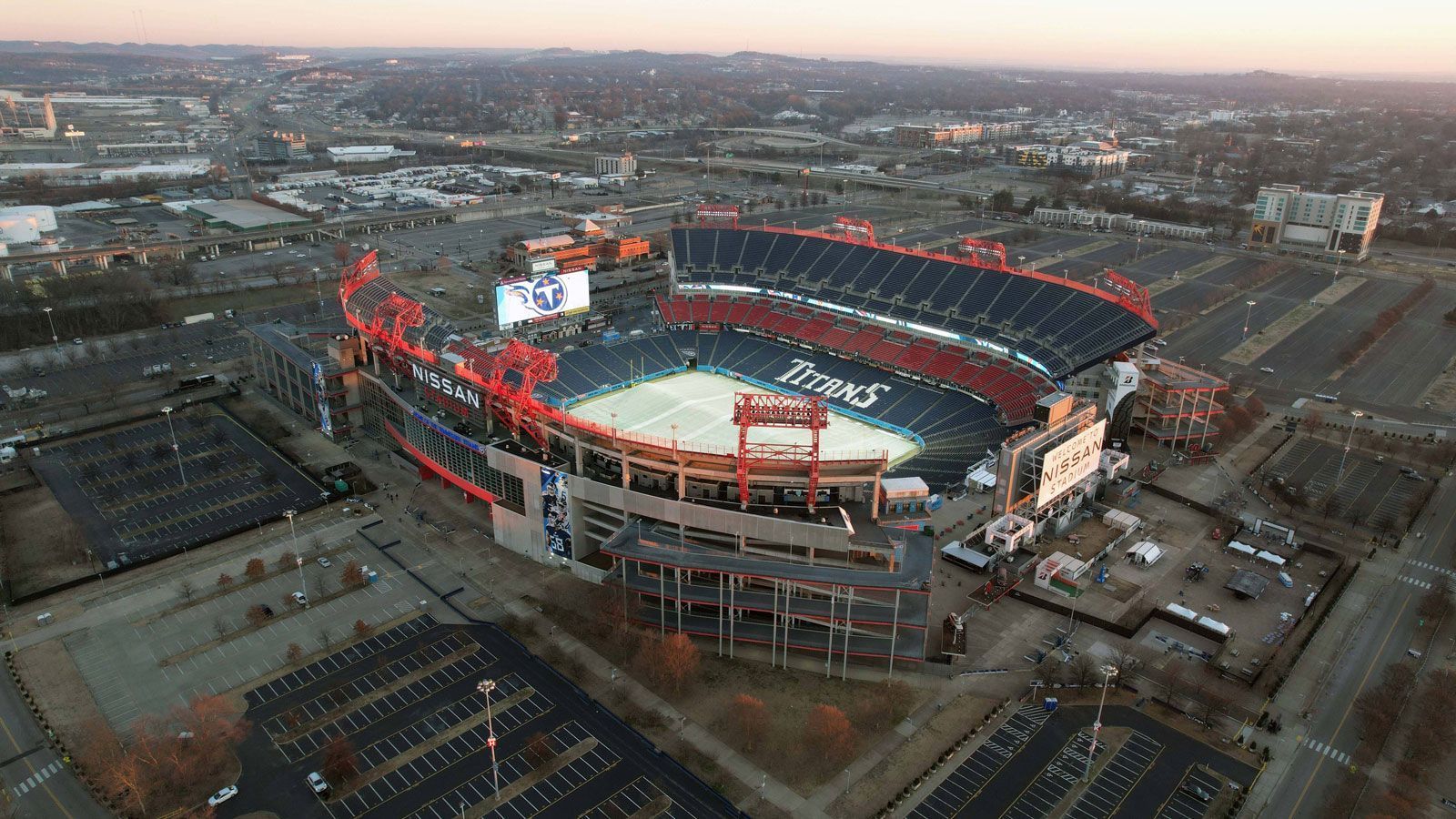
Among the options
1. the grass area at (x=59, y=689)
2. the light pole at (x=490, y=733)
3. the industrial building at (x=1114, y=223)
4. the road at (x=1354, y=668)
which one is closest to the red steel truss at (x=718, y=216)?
the road at (x=1354, y=668)

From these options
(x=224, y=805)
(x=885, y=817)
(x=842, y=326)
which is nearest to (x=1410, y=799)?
(x=885, y=817)

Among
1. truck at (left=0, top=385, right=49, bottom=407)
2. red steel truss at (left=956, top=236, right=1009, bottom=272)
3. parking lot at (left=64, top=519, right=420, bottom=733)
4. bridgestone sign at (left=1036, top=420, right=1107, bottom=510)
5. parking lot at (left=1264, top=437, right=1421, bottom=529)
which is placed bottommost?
parking lot at (left=64, top=519, right=420, bottom=733)

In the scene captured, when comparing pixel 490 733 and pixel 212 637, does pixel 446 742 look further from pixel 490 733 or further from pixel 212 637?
pixel 212 637

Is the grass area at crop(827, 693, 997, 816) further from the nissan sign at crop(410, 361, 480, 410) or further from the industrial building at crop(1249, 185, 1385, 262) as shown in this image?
the industrial building at crop(1249, 185, 1385, 262)

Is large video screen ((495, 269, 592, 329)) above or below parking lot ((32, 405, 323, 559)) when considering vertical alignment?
above

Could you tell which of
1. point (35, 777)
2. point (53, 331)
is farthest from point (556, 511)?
point (53, 331)

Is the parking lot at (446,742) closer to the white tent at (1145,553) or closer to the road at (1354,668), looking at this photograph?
the road at (1354,668)

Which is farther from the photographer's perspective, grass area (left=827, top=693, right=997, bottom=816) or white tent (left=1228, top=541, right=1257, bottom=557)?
white tent (left=1228, top=541, right=1257, bottom=557)

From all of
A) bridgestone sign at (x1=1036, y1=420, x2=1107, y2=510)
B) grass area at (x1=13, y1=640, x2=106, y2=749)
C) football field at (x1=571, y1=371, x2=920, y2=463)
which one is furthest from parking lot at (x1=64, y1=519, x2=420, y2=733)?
bridgestone sign at (x1=1036, y1=420, x2=1107, y2=510)
